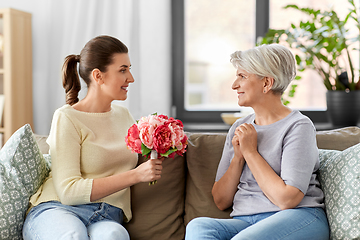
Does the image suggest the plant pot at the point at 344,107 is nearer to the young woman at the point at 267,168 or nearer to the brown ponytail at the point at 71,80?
the young woman at the point at 267,168

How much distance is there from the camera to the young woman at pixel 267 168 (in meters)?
1.45

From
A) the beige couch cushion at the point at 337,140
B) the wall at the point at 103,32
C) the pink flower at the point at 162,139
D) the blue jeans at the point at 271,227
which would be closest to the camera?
the blue jeans at the point at 271,227

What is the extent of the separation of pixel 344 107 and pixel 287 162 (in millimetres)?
1419

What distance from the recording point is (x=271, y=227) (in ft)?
4.59

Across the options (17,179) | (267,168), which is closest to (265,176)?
(267,168)

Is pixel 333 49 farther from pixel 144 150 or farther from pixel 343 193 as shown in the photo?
pixel 144 150

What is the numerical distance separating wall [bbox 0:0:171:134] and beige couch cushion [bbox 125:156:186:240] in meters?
1.21

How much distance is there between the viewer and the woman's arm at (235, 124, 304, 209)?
146 centimetres

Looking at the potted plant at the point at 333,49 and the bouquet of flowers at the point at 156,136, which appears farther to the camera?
the potted plant at the point at 333,49

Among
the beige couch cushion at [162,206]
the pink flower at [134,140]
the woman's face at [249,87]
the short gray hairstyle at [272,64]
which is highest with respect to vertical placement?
the short gray hairstyle at [272,64]

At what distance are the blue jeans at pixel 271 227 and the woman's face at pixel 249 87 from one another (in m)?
0.49

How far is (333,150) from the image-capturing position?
5.83 ft

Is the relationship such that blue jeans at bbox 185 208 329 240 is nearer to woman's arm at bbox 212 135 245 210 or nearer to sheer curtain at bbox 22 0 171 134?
woman's arm at bbox 212 135 245 210

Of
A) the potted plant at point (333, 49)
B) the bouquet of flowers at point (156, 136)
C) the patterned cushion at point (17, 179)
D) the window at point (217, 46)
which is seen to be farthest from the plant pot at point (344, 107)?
the patterned cushion at point (17, 179)
